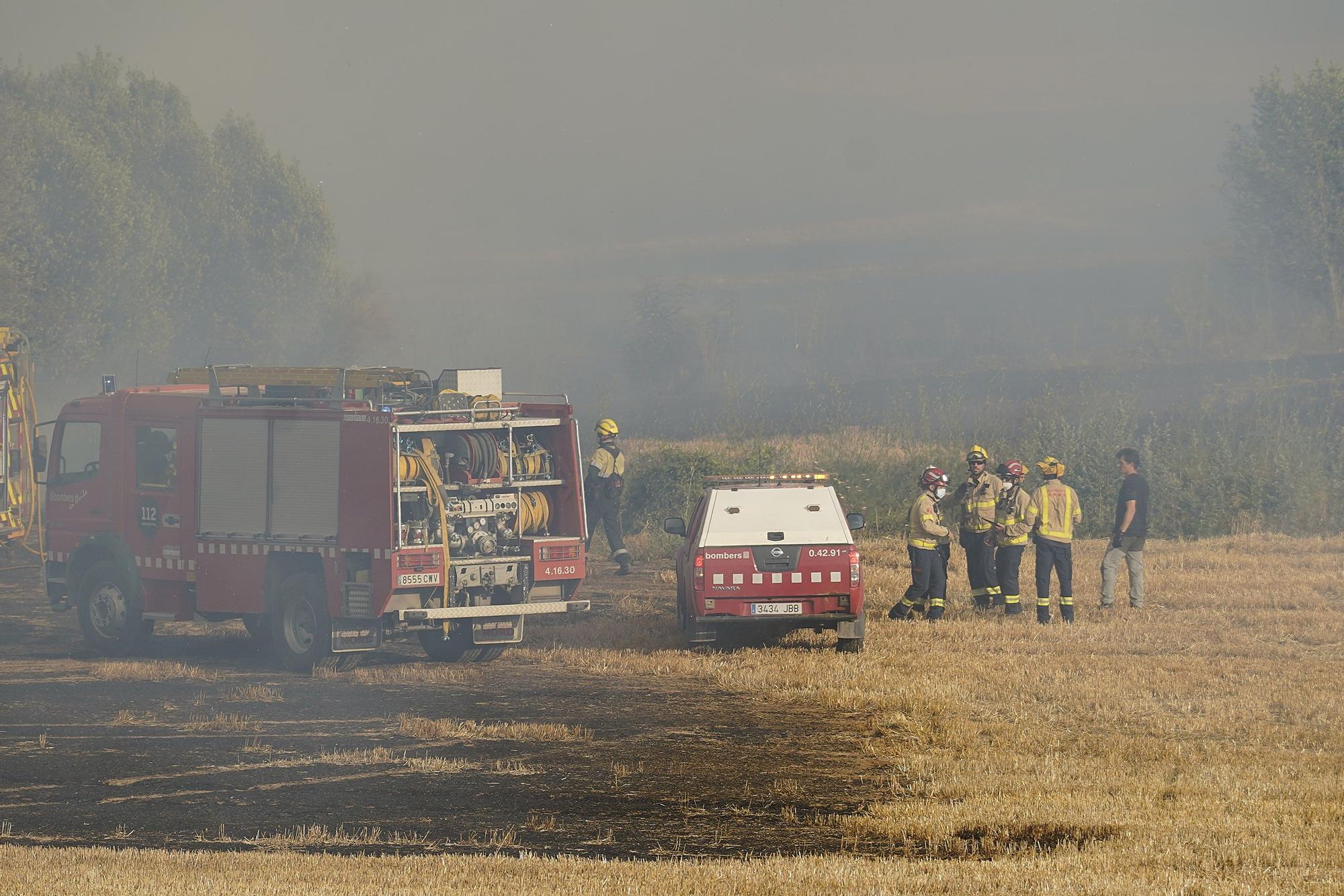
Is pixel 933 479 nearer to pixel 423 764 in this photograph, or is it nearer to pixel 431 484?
pixel 431 484

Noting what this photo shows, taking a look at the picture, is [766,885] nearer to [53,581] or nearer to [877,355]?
[53,581]

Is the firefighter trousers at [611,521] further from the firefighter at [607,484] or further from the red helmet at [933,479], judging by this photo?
the red helmet at [933,479]

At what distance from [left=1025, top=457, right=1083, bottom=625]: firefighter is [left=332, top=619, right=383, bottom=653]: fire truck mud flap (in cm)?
723

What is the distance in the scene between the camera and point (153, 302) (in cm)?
5469

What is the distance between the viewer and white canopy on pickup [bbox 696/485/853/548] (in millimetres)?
16078

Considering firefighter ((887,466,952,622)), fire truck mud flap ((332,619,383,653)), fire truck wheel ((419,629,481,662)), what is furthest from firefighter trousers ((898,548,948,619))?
fire truck mud flap ((332,619,383,653))

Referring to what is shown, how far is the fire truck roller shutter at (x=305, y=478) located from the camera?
16109 mm

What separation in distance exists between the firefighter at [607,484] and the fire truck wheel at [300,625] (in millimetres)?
6804

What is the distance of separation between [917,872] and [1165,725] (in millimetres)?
4979

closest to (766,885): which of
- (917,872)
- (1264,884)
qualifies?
(917,872)

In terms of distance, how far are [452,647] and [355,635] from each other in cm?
146

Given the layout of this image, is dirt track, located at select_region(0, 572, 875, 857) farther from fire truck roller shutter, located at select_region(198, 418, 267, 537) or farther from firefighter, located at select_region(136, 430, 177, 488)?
firefighter, located at select_region(136, 430, 177, 488)

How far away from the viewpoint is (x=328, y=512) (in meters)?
16.1

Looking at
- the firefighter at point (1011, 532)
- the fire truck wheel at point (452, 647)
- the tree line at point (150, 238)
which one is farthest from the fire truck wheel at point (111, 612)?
the tree line at point (150, 238)
